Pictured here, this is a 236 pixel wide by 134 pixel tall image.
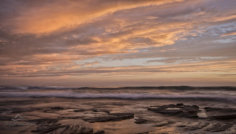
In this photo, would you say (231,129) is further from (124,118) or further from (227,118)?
(124,118)

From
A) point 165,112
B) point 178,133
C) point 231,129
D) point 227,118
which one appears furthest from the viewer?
point 165,112

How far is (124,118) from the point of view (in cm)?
612

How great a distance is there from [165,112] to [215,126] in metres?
2.25

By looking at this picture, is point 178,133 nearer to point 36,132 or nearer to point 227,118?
point 227,118

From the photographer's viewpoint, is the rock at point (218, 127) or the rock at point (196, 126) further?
the rock at point (196, 126)

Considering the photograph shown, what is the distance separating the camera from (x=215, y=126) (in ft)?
16.2

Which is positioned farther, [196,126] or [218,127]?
[196,126]

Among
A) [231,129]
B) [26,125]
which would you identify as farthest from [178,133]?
[26,125]

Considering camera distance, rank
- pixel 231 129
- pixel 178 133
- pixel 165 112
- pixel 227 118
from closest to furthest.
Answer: pixel 178 133
pixel 231 129
pixel 227 118
pixel 165 112

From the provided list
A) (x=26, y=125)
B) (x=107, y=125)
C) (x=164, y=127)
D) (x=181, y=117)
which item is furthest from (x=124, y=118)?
(x=26, y=125)

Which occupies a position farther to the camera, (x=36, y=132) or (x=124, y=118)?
(x=124, y=118)

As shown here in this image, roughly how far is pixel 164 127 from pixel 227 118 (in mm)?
2466

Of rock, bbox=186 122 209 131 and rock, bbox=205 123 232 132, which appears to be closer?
rock, bbox=205 123 232 132

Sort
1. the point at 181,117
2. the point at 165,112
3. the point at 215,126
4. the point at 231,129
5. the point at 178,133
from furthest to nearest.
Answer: the point at 165,112 < the point at 181,117 < the point at 215,126 < the point at 231,129 < the point at 178,133
